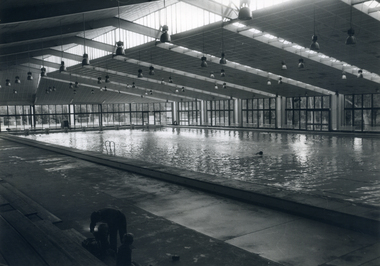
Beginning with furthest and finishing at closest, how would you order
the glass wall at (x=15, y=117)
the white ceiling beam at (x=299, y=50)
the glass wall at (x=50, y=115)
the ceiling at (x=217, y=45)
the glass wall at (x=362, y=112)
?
the glass wall at (x=50, y=115) < the glass wall at (x=15, y=117) < the glass wall at (x=362, y=112) < the white ceiling beam at (x=299, y=50) < the ceiling at (x=217, y=45)

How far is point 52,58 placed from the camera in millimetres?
29969

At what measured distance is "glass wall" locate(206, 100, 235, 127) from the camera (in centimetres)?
4419

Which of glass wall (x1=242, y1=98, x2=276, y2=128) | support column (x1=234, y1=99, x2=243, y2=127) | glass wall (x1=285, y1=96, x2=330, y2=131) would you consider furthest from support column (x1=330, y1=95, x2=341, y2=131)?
support column (x1=234, y1=99, x2=243, y2=127)

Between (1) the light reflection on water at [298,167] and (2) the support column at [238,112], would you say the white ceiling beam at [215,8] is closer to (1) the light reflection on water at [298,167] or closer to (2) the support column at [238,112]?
(1) the light reflection on water at [298,167]

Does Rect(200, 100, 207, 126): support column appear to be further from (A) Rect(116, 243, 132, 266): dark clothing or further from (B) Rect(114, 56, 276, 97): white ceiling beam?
(A) Rect(116, 243, 132, 266): dark clothing

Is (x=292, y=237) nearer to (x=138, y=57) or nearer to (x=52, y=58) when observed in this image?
(x=138, y=57)

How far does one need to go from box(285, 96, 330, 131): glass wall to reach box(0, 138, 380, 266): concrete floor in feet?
91.3

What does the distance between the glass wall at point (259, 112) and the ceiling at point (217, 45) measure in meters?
2.26

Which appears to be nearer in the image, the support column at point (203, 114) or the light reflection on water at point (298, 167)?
the light reflection on water at point (298, 167)

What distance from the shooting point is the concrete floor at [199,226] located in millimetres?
5164

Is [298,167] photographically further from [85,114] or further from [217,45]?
[85,114]

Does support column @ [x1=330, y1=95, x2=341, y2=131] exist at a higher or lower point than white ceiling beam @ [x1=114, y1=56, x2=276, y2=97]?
lower

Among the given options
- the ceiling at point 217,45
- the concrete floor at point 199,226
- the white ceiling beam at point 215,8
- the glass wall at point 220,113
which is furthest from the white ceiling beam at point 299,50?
the glass wall at point 220,113

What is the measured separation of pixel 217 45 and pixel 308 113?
1971cm
